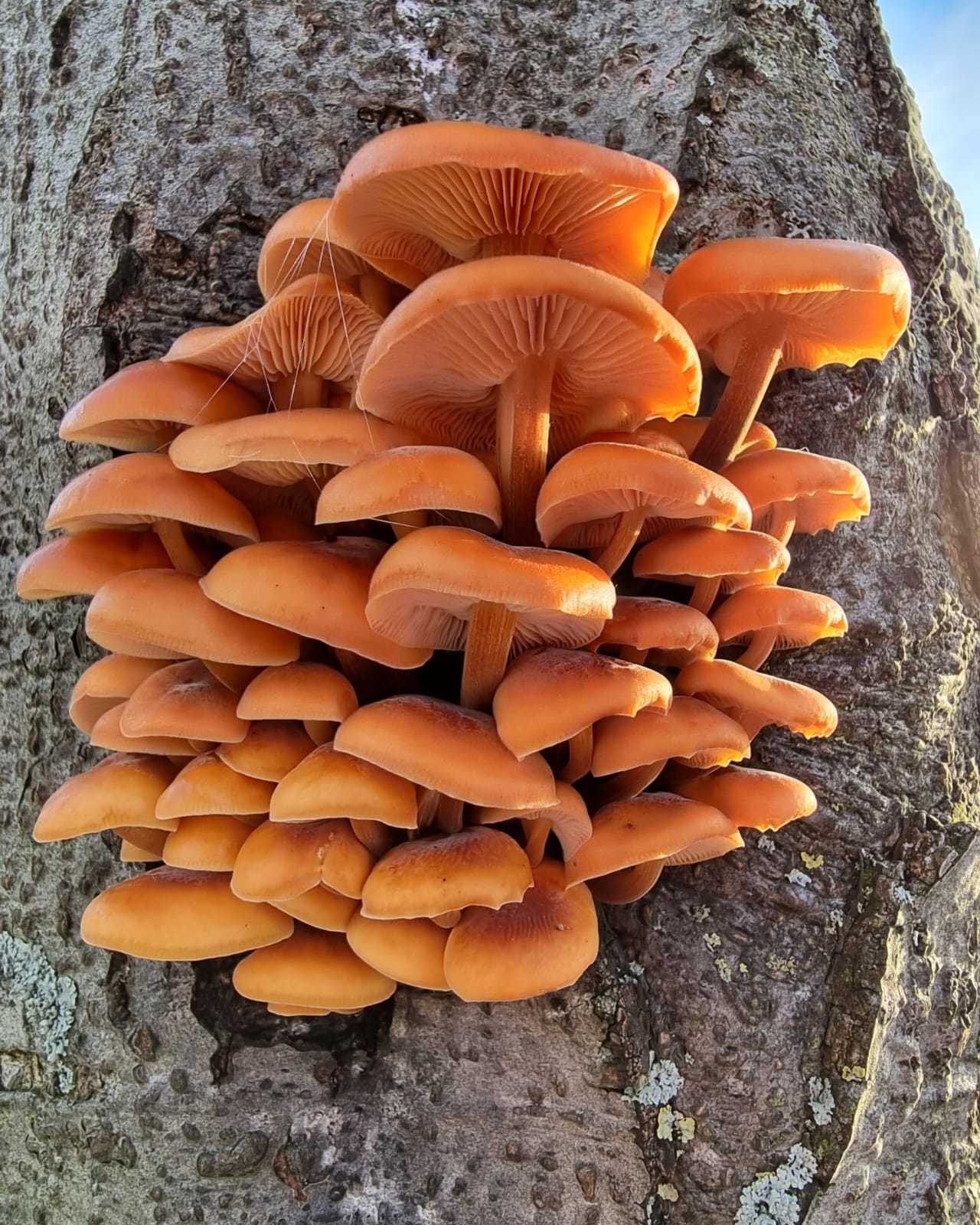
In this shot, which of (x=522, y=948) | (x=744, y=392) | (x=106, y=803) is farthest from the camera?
(x=744, y=392)

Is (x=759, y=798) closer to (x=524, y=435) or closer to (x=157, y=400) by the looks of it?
(x=524, y=435)

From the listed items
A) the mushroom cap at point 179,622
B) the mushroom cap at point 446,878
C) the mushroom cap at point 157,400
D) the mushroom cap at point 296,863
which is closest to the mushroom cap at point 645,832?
the mushroom cap at point 446,878

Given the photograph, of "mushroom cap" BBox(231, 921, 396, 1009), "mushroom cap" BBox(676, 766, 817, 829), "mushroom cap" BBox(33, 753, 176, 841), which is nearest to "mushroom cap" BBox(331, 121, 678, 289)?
"mushroom cap" BBox(676, 766, 817, 829)

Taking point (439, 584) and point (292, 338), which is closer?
point (439, 584)

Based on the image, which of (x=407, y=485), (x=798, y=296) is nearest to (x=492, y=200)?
(x=407, y=485)

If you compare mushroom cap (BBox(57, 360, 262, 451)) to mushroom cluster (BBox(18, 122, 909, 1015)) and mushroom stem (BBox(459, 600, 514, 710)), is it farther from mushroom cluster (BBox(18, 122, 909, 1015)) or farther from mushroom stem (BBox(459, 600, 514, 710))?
mushroom stem (BBox(459, 600, 514, 710))

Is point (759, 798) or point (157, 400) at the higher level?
point (157, 400)
